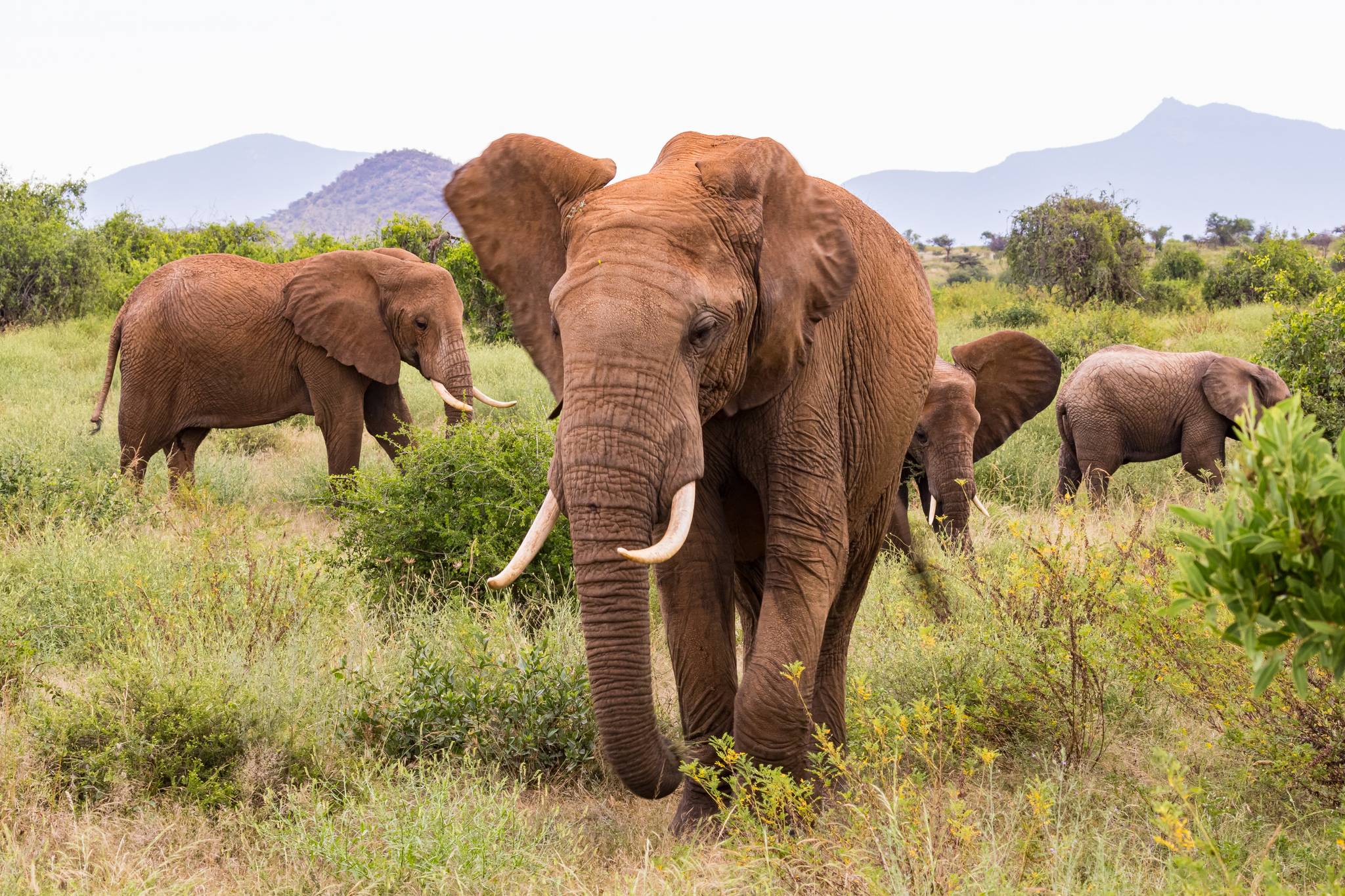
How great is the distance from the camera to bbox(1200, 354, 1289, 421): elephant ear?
36.4ft

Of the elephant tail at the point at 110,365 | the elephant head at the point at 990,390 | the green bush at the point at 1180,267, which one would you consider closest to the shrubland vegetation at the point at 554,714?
the elephant head at the point at 990,390

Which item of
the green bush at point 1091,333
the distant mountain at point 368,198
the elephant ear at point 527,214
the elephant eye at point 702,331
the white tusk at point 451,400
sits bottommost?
the green bush at point 1091,333

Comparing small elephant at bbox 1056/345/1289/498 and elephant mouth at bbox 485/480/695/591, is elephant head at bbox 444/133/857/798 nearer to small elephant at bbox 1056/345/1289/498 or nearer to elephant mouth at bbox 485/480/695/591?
elephant mouth at bbox 485/480/695/591

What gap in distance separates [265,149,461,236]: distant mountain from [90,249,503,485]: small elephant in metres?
148

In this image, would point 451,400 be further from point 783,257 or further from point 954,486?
point 783,257

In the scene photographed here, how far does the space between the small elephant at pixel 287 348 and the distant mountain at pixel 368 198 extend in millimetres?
147947

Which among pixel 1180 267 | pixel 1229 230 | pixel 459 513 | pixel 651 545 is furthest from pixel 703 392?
pixel 1229 230

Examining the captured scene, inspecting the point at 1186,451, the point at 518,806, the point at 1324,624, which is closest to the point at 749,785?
the point at 518,806

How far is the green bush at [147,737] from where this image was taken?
4.11 meters

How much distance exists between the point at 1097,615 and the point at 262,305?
7267 millimetres

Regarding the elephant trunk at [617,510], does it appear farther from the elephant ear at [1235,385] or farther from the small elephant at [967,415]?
the elephant ear at [1235,385]

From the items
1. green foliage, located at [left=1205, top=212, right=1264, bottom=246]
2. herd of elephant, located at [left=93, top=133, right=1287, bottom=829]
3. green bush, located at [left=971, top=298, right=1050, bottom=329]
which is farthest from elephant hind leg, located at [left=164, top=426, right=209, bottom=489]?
green foliage, located at [left=1205, top=212, right=1264, bottom=246]

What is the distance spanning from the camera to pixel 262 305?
9891mm

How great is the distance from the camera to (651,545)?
3.10 m
